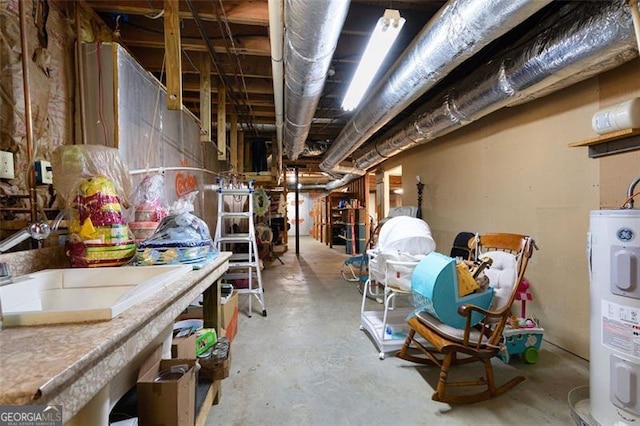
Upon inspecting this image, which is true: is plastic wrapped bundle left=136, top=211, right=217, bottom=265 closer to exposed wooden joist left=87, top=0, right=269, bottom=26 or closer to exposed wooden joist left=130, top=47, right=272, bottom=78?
exposed wooden joist left=87, top=0, right=269, bottom=26

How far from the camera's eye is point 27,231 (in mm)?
1019

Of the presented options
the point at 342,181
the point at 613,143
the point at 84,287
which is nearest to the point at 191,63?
the point at 84,287

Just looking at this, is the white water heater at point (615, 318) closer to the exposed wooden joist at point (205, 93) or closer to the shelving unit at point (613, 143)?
the shelving unit at point (613, 143)

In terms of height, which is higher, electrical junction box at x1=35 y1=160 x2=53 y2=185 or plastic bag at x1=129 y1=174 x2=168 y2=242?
electrical junction box at x1=35 y1=160 x2=53 y2=185

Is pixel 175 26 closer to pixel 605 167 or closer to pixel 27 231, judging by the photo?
pixel 27 231

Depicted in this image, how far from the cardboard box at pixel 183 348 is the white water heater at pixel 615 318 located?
86.4 inches

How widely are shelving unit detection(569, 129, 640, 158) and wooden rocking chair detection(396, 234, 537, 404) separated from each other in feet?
2.97

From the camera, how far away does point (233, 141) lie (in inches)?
204

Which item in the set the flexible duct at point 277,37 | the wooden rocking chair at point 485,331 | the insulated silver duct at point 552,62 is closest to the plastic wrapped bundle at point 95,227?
the flexible duct at point 277,37

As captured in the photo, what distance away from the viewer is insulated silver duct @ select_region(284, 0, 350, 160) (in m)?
1.56

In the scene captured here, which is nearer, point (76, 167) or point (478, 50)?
point (76, 167)

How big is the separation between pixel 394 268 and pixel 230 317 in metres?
1.58

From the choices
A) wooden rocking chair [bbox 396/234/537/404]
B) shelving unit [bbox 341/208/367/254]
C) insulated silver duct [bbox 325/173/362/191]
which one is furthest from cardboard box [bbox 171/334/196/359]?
shelving unit [bbox 341/208/367/254]

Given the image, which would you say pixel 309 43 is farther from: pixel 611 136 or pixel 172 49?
pixel 611 136
